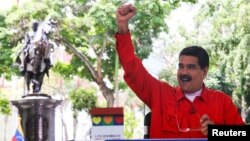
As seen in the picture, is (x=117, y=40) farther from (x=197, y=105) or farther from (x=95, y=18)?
(x=95, y=18)

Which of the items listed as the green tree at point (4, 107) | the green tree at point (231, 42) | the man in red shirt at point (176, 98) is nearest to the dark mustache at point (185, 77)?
the man in red shirt at point (176, 98)

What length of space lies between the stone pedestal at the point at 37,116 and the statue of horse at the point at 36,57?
0.11 meters

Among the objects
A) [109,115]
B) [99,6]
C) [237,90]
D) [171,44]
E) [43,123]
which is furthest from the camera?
[171,44]

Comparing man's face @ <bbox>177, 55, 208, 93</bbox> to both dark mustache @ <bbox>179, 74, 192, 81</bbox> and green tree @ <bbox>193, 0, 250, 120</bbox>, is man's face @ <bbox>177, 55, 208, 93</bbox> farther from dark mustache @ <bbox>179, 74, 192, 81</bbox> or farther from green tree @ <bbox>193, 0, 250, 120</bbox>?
green tree @ <bbox>193, 0, 250, 120</bbox>

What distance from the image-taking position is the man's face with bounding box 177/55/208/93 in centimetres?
120

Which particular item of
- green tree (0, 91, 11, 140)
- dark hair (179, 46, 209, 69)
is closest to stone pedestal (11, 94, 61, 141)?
green tree (0, 91, 11, 140)

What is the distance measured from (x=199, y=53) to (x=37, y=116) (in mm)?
3186

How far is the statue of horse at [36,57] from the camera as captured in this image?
434 centimetres

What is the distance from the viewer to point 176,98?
118 centimetres

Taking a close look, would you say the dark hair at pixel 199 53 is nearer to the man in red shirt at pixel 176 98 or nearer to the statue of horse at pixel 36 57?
the man in red shirt at pixel 176 98

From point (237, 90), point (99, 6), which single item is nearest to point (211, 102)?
point (237, 90)

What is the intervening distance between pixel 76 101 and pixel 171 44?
1.30 metres

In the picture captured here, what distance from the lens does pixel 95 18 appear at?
559cm

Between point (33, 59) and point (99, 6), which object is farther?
point (99, 6)
